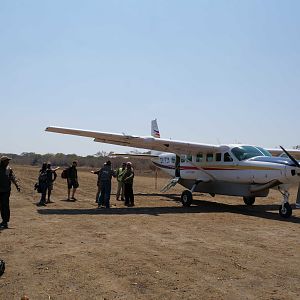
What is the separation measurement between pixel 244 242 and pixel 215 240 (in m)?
0.61

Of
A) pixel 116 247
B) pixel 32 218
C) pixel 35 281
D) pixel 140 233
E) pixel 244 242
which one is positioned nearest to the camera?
pixel 35 281

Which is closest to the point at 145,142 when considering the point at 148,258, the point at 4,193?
the point at 4,193

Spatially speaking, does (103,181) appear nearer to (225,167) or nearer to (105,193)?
(105,193)

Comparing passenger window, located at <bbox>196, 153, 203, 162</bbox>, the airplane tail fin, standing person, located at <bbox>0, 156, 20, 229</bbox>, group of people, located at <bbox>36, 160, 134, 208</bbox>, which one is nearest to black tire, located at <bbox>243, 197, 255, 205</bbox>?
passenger window, located at <bbox>196, 153, 203, 162</bbox>

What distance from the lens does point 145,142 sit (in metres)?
17.5

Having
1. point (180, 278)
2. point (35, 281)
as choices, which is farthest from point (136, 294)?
point (35, 281)

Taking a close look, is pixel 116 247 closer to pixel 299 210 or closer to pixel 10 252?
pixel 10 252

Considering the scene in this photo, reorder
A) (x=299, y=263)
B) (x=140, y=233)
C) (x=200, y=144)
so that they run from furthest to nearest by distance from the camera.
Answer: (x=200, y=144)
(x=140, y=233)
(x=299, y=263)

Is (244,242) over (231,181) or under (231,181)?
under

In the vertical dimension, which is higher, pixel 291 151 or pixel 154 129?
pixel 154 129

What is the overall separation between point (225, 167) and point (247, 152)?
1.15 meters

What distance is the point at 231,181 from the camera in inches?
698

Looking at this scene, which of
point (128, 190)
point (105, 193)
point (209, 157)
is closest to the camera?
point (105, 193)

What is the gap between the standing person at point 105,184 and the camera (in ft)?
54.3
